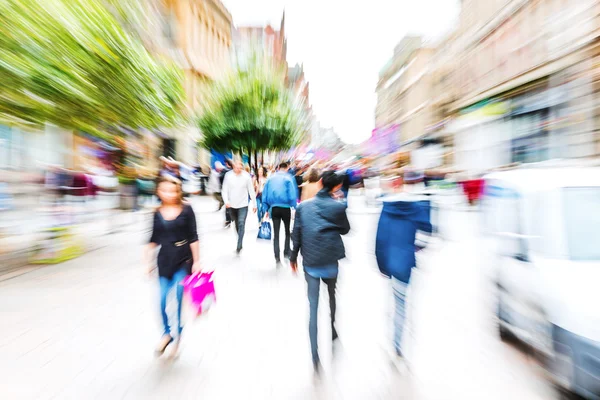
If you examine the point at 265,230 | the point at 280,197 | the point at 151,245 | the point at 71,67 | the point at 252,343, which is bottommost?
the point at 252,343

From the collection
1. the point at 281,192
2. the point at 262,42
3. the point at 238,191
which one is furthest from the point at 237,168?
the point at 262,42

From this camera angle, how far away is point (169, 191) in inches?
143

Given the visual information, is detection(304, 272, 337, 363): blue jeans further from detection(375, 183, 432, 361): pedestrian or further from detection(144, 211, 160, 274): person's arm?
detection(144, 211, 160, 274): person's arm

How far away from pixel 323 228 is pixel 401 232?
0.66 meters

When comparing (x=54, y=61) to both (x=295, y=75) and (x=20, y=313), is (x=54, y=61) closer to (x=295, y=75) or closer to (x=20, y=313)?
(x=20, y=313)

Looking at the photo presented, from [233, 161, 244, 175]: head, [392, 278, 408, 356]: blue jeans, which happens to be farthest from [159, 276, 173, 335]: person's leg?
[233, 161, 244, 175]: head

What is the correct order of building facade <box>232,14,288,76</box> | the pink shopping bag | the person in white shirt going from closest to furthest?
the pink shopping bag < the person in white shirt < building facade <box>232,14,288,76</box>

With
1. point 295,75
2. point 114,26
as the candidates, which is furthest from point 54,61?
point 295,75

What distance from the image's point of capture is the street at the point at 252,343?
3354mm

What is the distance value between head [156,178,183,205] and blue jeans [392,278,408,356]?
2.02 m

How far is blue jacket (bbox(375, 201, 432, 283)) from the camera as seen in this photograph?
3564 mm

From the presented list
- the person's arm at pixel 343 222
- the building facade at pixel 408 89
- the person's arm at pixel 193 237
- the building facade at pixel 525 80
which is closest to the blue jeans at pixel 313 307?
the person's arm at pixel 343 222

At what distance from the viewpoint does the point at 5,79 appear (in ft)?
21.6

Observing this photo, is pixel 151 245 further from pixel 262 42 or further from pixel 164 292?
pixel 262 42
